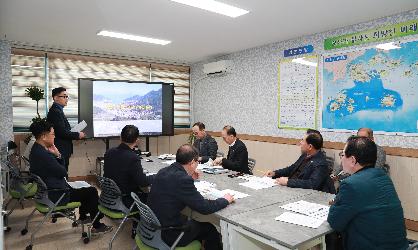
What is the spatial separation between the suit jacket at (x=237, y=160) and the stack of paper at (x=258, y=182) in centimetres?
70

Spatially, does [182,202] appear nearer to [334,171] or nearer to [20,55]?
[334,171]

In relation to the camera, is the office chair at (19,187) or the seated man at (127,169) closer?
the seated man at (127,169)

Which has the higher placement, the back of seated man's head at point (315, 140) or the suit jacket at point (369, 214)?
the back of seated man's head at point (315, 140)

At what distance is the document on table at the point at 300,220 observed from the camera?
1.82 meters

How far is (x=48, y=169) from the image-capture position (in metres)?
3.10

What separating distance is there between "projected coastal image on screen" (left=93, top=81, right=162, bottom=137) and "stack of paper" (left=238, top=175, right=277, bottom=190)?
11.7 ft

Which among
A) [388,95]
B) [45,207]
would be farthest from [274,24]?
[45,207]

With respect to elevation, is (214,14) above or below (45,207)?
above

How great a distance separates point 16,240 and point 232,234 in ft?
8.92

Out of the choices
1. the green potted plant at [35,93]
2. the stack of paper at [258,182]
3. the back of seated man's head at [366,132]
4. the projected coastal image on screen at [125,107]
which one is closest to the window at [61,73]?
the green potted plant at [35,93]

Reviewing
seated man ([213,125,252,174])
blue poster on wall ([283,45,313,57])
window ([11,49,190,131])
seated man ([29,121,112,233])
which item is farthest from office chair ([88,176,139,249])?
blue poster on wall ([283,45,313,57])

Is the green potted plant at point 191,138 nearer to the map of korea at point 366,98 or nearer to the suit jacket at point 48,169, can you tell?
the map of korea at point 366,98

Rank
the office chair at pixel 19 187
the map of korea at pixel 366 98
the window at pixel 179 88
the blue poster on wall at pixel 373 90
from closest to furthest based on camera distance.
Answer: the office chair at pixel 19 187 → the blue poster on wall at pixel 373 90 → the map of korea at pixel 366 98 → the window at pixel 179 88

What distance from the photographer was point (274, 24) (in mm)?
4141
